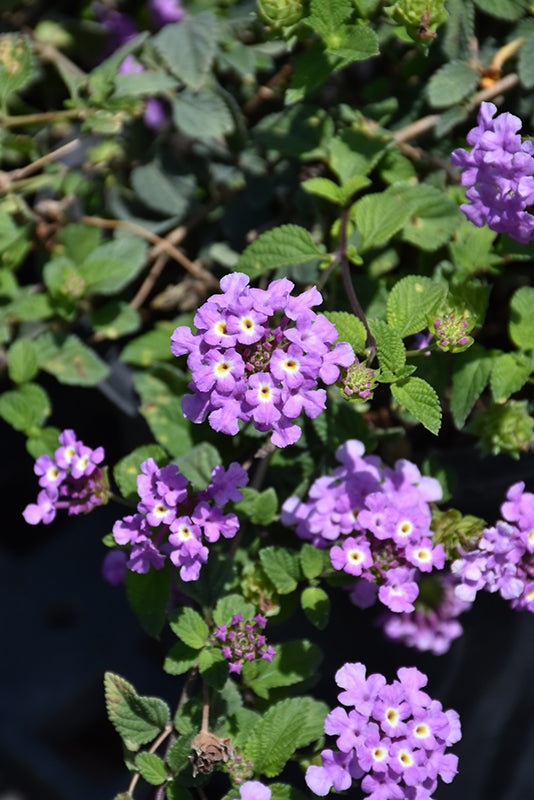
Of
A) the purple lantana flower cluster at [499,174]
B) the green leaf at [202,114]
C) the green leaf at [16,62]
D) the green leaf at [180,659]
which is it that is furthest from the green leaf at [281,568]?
the green leaf at [16,62]

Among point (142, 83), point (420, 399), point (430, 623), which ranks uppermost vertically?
point (142, 83)

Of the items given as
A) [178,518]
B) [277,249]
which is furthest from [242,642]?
[277,249]

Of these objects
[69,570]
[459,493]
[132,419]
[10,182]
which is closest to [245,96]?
[10,182]

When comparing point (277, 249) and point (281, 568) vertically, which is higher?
point (277, 249)

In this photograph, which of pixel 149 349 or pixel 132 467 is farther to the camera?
pixel 149 349

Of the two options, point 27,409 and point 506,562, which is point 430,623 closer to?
point 506,562

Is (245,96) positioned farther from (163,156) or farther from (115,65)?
(115,65)

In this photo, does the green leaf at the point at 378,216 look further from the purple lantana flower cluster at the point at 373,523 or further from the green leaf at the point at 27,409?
the green leaf at the point at 27,409
